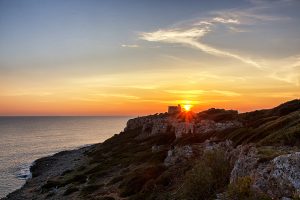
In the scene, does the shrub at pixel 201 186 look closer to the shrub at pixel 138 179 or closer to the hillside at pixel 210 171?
the hillside at pixel 210 171

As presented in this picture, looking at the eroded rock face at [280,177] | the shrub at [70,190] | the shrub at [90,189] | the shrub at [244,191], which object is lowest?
the shrub at [70,190]

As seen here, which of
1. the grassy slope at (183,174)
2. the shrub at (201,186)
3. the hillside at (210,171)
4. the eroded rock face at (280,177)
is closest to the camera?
the eroded rock face at (280,177)

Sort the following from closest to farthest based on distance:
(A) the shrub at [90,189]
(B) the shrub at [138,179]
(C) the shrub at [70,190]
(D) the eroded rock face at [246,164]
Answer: (D) the eroded rock face at [246,164] < (B) the shrub at [138,179] < (A) the shrub at [90,189] < (C) the shrub at [70,190]

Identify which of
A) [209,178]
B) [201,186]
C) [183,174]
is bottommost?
[183,174]

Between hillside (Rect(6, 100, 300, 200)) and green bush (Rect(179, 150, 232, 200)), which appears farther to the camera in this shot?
green bush (Rect(179, 150, 232, 200))

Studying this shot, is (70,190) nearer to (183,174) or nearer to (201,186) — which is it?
(183,174)

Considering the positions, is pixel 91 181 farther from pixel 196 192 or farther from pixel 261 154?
pixel 261 154

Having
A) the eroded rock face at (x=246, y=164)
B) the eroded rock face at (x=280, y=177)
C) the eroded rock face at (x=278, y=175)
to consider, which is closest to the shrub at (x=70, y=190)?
the eroded rock face at (x=246, y=164)

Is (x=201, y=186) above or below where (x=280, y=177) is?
below

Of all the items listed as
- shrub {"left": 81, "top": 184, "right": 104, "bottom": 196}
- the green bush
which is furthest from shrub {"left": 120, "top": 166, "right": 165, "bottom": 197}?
the green bush

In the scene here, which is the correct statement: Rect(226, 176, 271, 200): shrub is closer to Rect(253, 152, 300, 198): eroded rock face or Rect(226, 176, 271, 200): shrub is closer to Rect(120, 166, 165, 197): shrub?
Rect(253, 152, 300, 198): eroded rock face

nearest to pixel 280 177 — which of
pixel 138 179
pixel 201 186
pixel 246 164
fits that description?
pixel 246 164

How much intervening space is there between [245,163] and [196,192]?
5218 millimetres

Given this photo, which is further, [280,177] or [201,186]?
[201,186]
